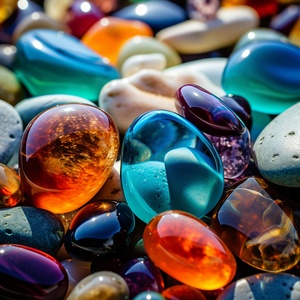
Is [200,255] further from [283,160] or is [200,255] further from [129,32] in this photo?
[129,32]

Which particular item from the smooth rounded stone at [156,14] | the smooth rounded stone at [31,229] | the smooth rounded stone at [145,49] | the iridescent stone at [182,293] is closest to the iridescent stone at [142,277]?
the iridescent stone at [182,293]

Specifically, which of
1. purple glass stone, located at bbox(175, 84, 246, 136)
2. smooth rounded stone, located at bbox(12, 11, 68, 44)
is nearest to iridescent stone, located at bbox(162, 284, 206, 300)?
purple glass stone, located at bbox(175, 84, 246, 136)

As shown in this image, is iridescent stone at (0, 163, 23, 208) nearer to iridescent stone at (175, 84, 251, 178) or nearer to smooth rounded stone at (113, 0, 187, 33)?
iridescent stone at (175, 84, 251, 178)

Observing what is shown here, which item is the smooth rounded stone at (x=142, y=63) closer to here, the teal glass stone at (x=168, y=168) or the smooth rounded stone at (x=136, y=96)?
the smooth rounded stone at (x=136, y=96)

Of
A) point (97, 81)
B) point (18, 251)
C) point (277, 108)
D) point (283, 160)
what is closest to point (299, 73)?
point (277, 108)

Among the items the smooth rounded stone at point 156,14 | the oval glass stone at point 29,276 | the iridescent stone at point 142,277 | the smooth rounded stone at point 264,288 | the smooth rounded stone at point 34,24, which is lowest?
the smooth rounded stone at point 264,288
